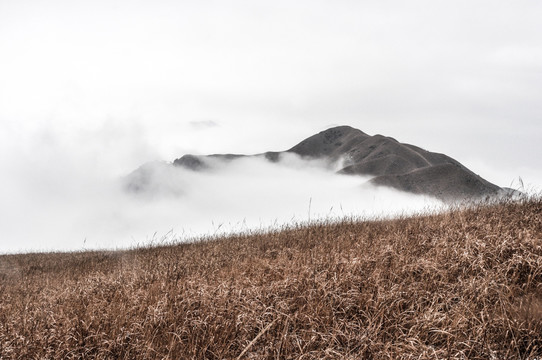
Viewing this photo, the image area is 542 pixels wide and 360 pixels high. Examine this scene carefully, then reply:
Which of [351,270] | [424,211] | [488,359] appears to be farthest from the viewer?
[424,211]

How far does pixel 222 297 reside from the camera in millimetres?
4430

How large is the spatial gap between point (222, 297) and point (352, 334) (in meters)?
1.66

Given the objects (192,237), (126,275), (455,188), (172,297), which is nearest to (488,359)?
(172,297)

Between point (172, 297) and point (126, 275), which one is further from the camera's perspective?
point (126, 275)

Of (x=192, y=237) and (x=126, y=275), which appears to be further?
(x=192, y=237)

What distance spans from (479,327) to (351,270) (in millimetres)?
1956

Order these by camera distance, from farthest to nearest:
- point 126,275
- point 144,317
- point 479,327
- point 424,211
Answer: point 424,211, point 126,275, point 144,317, point 479,327

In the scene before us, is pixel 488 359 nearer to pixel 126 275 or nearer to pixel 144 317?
pixel 144 317

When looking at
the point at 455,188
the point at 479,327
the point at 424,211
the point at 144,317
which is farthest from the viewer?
the point at 455,188

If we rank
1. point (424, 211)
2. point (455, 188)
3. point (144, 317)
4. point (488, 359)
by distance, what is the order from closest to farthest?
point (488, 359) → point (144, 317) → point (424, 211) → point (455, 188)

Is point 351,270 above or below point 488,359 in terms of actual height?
above

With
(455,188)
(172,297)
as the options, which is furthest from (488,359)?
(455,188)

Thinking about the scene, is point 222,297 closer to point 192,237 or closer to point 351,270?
point 351,270

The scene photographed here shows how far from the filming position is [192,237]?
13.9 metres
